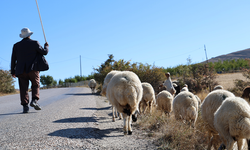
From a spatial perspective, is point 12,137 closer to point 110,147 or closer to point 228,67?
point 110,147

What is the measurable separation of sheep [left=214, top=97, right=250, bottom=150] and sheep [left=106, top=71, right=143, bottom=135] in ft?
6.92

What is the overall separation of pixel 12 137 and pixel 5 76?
29.2m

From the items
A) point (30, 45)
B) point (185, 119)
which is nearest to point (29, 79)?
point (30, 45)

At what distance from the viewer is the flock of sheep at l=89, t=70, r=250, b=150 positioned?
383cm

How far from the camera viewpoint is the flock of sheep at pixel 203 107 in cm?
383

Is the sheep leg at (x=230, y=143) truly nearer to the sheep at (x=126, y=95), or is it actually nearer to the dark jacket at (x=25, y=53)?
the sheep at (x=126, y=95)

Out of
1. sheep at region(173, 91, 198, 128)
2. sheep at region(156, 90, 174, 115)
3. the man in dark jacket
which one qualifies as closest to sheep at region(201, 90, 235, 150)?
sheep at region(173, 91, 198, 128)

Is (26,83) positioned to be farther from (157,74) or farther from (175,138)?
(157,74)

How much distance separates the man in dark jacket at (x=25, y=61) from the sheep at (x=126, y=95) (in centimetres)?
280

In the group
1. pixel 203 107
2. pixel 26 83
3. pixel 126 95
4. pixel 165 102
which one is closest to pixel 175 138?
pixel 203 107

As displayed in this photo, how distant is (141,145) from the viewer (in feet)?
15.2

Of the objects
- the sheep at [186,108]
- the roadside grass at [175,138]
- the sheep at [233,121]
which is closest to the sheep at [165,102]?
the sheep at [186,108]

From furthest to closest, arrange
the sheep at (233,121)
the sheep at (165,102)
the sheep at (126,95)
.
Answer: the sheep at (165,102)
the sheep at (126,95)
the sheep at (233,121)

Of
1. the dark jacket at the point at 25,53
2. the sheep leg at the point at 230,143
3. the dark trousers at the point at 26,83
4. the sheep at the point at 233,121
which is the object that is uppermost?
the dark jacket at the point at 25,53
